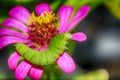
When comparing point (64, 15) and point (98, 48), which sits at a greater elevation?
point (64, 15)

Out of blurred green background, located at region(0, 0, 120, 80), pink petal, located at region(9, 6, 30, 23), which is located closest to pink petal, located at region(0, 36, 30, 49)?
pink petal, located at region(9, 6, 30, 23)

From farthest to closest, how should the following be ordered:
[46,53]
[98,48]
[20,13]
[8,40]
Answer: [98,48] < [20,13] < [8,40] < [46,53]

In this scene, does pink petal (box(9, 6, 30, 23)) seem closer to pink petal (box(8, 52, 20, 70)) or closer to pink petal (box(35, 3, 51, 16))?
pink petal (box(35, 3, 51, 16))

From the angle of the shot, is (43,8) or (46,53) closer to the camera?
(46,53)

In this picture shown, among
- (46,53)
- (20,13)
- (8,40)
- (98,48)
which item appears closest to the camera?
(46,53)

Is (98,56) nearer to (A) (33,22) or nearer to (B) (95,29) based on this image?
(B) (95,29)

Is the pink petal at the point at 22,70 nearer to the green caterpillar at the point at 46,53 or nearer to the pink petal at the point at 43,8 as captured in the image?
the green caterpillar at the point at 46,53

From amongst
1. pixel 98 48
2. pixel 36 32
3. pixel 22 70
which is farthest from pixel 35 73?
pixel 98 48

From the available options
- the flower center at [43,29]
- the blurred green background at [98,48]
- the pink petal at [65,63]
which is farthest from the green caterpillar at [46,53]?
the blurred green background at [98,48]

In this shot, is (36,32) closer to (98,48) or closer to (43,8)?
(43,8)
